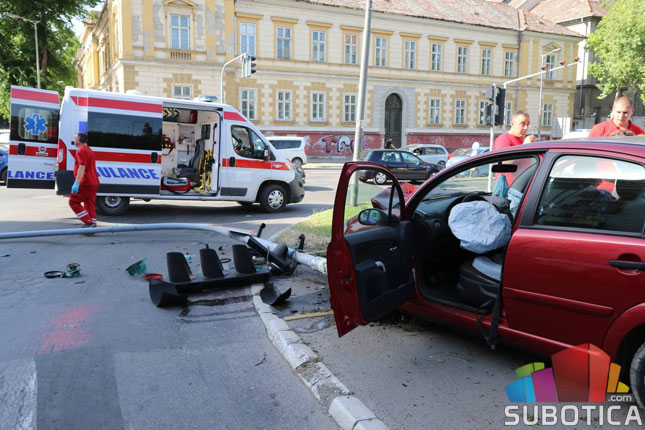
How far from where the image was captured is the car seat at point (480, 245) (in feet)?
13.0

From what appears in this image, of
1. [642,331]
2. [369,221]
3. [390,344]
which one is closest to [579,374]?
[642,331]

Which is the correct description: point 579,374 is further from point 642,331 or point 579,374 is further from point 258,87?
point 258,87

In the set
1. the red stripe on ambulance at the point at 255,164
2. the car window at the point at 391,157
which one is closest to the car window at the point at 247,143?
the red stripe on ambulance at the point at 255,164

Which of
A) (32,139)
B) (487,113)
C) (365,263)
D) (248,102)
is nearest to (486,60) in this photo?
(248,102)

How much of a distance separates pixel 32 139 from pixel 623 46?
46.3m

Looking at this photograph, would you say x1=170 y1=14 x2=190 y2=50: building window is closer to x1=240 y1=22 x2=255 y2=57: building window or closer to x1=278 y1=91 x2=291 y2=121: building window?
x1=240 y1=22 x2=255 y2=57: building window

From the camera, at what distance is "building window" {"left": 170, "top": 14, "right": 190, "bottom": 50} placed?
32.2 meters

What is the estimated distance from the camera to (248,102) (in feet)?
115

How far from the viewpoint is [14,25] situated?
33.8 metres

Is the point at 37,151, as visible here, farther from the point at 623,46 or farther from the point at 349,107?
the point at 623,46

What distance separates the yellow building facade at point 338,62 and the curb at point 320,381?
30301 millimetres

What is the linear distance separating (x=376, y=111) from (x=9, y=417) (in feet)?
124

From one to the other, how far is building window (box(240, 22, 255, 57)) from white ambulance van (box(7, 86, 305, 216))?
2318cm

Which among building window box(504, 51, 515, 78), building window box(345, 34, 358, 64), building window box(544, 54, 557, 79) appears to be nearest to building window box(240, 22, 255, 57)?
building window box(345, 34, 358, 64)
